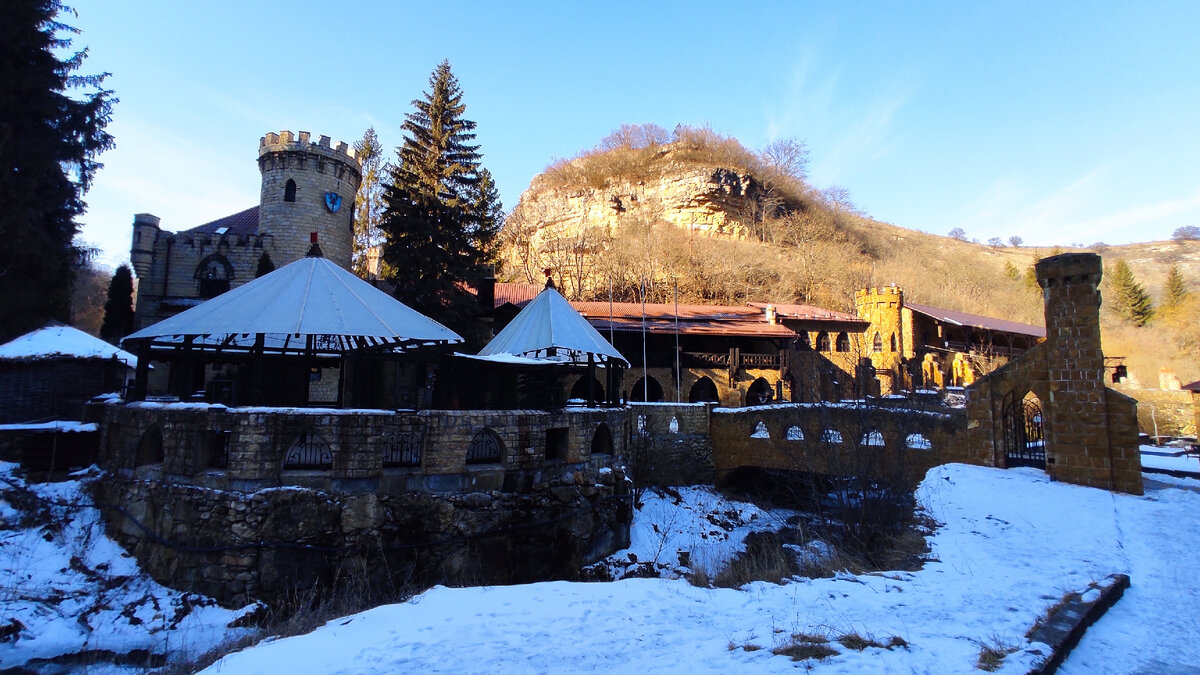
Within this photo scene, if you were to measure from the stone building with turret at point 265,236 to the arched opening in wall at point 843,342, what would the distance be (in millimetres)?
26841

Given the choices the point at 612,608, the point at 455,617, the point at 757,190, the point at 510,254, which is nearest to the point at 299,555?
the point at 455,617

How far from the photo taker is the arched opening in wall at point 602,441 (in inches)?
630

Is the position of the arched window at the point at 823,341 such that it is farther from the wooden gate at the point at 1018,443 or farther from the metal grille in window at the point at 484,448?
the metal grille in window at the point at 484,448

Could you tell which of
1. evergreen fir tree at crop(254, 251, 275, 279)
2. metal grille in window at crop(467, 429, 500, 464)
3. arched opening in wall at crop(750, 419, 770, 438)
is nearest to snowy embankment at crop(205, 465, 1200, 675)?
metal grille in window at crop(467, 429, 500, 464)

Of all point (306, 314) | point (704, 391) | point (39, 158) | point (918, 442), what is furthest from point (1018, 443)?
point (39, 158)

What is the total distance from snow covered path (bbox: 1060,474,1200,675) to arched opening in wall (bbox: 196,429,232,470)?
12.9 metres

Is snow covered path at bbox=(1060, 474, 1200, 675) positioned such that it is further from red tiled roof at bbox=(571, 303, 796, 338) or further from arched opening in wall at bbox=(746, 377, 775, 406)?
arched opening in wall at bbox=(746, 377, 775, 406)

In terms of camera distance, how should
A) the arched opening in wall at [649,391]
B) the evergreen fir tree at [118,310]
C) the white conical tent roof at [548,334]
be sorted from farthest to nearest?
the arched opening in wall at [649,391] < the evergreen fir tree at [118,310] < the white conical tent roof at [548,334]

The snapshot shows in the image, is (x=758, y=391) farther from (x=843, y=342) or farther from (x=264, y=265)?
(x=264, y=265)

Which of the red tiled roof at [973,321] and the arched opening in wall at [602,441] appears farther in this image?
the red tiled roof at [973,321]

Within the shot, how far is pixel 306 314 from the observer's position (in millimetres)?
11141

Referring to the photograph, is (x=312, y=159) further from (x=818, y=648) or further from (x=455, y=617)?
(x=818, y=648)

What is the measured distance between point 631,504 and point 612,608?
1139cm

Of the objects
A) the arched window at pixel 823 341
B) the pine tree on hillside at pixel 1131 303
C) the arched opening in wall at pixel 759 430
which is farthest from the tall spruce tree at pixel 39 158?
the pine tree on hillside at pixel 1131 303
